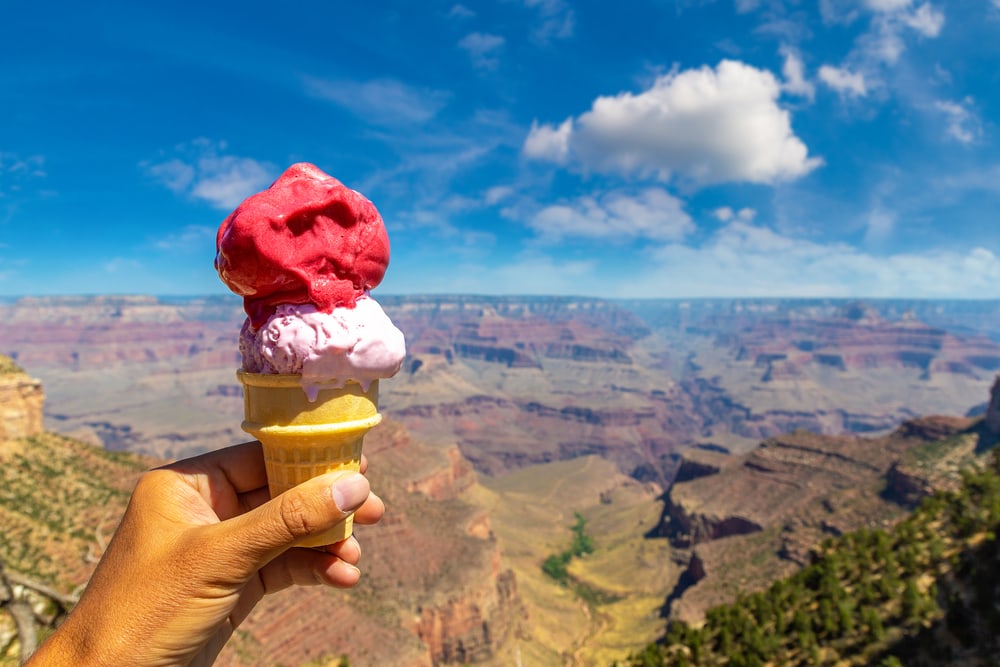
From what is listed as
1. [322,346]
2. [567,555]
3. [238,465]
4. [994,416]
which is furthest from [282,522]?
[994,416]

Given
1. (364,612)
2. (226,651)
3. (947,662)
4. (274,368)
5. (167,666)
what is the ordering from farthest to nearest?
(364,612), (226,651), (947,662), (274,368), (167,666)

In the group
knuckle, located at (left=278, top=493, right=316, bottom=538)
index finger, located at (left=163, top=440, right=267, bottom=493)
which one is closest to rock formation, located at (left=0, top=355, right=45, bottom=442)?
index finger, located at (left=163, top=440, right=267, bottom=493)

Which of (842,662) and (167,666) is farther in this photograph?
(842,662)

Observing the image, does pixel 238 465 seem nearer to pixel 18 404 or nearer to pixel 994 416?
pixel 18 404

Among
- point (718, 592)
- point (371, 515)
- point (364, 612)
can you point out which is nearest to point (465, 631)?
point (364, 612)

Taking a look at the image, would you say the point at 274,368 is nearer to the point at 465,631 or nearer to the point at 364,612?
the point at 364,612

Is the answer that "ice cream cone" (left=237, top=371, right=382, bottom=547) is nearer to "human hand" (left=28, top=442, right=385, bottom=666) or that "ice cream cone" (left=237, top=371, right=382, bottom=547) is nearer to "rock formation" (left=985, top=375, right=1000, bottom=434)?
"human hand" (left=28, top=442, right=385, bottom=666)

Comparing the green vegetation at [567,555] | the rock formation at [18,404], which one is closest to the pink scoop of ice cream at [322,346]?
Result: the rock formation at [18,404]
